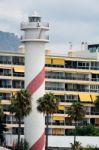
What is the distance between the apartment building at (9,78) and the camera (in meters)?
154

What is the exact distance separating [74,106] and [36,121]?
11527mm

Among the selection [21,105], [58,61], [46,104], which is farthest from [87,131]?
[21,105]

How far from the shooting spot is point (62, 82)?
161 m

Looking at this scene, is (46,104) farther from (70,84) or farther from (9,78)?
(70,84)

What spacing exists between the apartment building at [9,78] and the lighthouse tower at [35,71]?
2752 centimetres

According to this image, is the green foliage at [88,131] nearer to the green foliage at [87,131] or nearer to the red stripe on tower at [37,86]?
the green foliage at [87,131]

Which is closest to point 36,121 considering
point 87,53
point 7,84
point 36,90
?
point 36,90

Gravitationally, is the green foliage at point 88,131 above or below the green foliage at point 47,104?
below

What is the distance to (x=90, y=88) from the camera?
164500 mm

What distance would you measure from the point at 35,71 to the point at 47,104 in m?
5.34

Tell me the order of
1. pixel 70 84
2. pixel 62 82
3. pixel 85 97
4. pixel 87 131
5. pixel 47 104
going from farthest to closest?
pixel 85 97 < pixel 70 84 < pixel 62 82 < pixel 87 131 < pixel 47 104

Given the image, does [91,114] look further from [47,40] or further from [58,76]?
[47,40]

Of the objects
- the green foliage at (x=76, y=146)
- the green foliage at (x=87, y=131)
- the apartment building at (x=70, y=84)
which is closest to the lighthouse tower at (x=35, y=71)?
the green foliage at (x=76, y=146)

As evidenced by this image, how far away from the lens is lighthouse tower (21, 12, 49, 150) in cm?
12556
